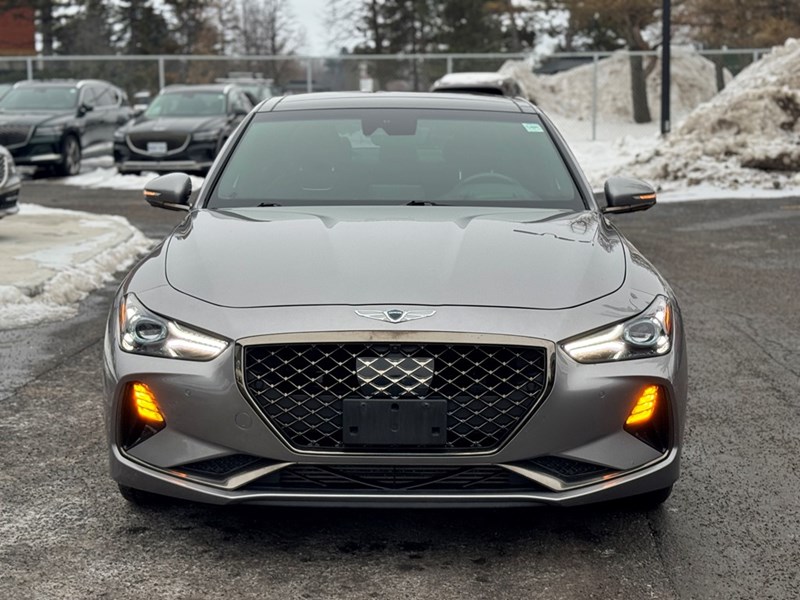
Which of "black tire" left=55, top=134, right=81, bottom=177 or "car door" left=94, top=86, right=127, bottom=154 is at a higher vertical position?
"car door" left=94, top=86, right=127, bottom=154

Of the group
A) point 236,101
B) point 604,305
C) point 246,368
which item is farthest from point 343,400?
point 236,101

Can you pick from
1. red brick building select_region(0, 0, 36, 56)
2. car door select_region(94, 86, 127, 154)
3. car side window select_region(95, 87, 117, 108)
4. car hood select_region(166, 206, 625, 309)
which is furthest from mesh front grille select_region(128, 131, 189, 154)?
red brick building select_region(0, 0, 36, 56)

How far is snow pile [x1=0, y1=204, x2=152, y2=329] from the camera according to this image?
8.47m

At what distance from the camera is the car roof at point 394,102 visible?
19.2 feet

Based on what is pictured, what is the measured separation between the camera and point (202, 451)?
12.4ft

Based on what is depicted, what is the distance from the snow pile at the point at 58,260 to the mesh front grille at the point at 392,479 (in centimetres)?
468

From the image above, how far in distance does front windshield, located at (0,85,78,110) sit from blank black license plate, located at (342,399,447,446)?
2054 cm

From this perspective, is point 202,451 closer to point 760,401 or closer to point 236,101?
point 760,401

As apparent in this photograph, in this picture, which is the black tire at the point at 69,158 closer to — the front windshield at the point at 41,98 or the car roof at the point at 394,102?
the front windshield at the point at 41,98

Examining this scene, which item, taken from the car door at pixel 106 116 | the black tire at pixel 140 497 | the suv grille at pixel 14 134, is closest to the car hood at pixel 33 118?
the suv grille at pixel 14 134

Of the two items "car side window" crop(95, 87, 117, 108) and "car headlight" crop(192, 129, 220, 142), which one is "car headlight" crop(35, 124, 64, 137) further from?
"car headlight" crop(192, 129, 220, 142)

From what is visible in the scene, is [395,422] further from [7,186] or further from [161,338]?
[7,186]

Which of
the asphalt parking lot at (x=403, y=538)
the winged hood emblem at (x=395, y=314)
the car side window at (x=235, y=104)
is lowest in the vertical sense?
the asphalt parking lot at (x=403, y=538)

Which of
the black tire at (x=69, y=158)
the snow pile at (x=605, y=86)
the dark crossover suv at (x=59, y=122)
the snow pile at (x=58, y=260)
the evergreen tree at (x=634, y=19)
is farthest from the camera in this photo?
the snow pile at (x=605, y=86)
